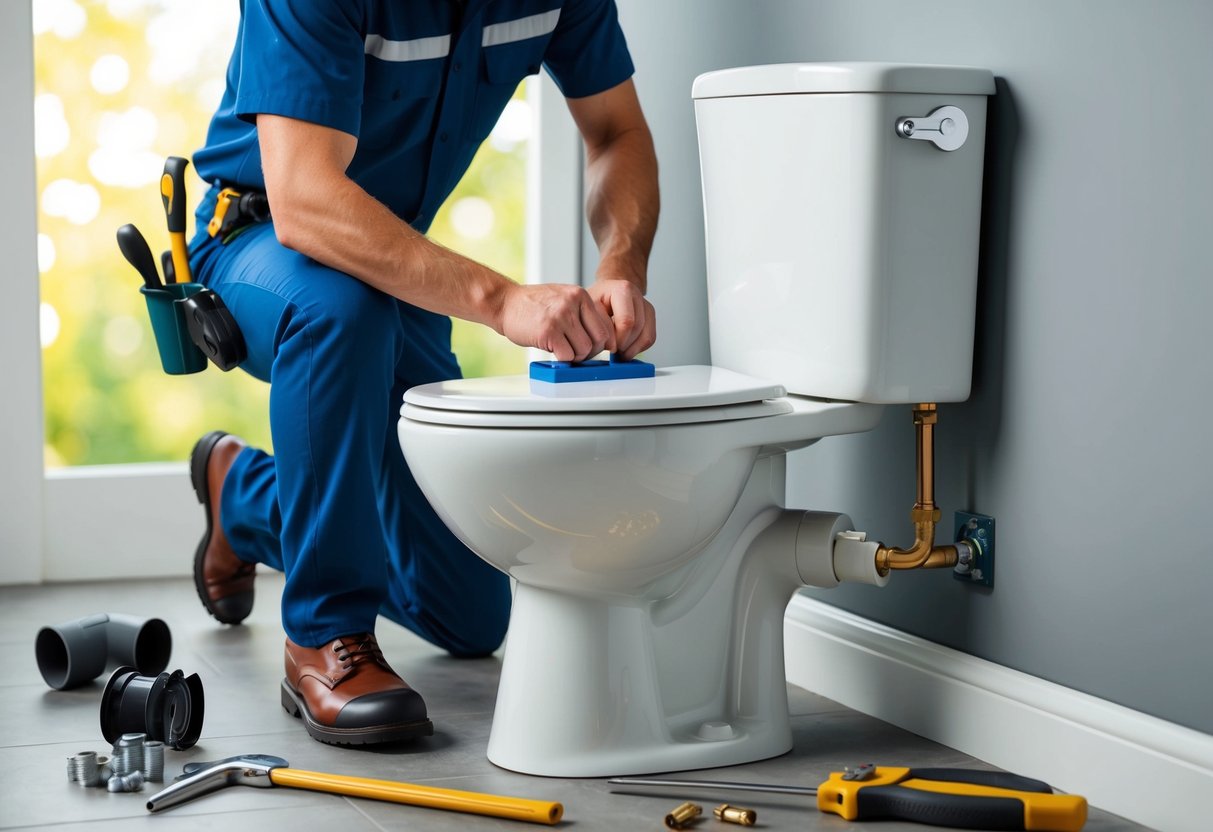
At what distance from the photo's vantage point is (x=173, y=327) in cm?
183

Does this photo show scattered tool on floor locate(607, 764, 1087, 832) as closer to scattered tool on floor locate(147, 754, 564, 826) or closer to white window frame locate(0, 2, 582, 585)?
scattered tool on floor locate(147, 754, 564, 826)

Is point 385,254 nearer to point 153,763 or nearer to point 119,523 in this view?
point 153,763

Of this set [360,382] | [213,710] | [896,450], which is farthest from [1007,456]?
[213,710]

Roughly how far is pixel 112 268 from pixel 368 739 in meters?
1.34

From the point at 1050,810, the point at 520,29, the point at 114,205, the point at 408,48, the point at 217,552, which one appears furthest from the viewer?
the point at 114,205

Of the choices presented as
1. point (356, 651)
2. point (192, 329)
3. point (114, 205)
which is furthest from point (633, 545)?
point (114, 205)

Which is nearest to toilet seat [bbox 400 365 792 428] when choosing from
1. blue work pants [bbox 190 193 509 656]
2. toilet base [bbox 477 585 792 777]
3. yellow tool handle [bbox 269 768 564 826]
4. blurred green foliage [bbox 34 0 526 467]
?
blue work pants [bbox 190 193 509 656]

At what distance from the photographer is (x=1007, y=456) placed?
1.49 meters

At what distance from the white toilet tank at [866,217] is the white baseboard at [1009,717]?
32 centimetres

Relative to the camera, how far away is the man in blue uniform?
1509mm

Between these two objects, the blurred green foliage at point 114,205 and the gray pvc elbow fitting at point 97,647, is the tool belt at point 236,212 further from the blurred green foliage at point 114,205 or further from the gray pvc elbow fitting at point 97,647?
the blurred green foliage at point 114,205

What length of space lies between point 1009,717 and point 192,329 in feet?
3.50

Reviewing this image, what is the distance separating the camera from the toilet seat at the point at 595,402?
1.33m

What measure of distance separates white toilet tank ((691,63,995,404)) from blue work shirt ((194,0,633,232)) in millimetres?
328
